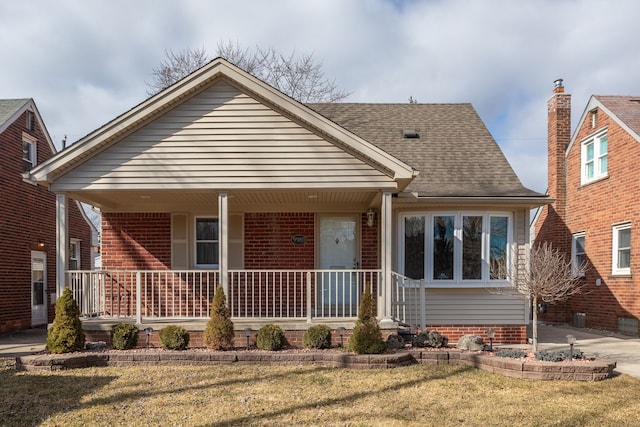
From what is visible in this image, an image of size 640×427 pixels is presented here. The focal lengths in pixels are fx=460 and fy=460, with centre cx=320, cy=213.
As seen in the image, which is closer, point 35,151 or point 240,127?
point 240,127

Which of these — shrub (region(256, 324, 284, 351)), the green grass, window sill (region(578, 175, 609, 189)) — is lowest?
the green grass

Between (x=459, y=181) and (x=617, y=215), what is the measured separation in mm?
4915

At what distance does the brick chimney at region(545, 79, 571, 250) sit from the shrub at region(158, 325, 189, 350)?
11659 mm

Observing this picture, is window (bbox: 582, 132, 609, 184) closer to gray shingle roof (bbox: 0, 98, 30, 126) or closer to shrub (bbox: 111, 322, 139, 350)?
shrub (bbox: 111, 322, 139, 350)

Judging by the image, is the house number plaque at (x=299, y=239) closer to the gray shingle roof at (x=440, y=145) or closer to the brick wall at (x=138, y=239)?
the gray shingle roof at (x=440, y=145)

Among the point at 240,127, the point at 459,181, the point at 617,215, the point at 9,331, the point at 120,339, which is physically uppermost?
the point at 240,127

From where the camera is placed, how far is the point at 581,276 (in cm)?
1315

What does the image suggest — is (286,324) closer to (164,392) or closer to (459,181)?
(164,392)

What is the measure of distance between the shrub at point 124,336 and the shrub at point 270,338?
2.22 meters

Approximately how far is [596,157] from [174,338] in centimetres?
1202

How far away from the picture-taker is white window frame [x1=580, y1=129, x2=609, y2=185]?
12.6 m

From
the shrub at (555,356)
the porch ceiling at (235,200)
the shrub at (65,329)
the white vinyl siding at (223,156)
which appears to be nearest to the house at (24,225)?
the porch ceiling at (235,200)

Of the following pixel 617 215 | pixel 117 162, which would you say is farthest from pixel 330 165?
pixel 617 215

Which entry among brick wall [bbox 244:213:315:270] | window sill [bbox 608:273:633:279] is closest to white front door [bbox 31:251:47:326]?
brick wall [bbox 244:213:315:270]
